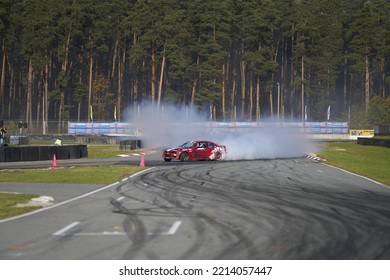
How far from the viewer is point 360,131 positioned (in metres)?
86.0

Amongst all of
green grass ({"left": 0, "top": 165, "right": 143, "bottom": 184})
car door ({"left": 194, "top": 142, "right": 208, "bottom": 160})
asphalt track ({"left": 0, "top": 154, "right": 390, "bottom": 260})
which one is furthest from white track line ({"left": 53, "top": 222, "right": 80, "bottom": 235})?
car door ({"left": 194, "top": 142, "right": 208, "bottom": 160})

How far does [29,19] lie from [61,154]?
7393 cm

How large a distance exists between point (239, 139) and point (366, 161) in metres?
13.4

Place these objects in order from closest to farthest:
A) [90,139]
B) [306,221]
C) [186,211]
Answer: [306,221] → [186,211] → [90,139]

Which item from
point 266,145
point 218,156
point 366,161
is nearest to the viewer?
point 218,156

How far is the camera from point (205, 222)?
45.2 ft

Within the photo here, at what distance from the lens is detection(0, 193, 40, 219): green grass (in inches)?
612

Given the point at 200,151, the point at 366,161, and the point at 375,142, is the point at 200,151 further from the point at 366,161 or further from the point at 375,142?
the point at 375,142

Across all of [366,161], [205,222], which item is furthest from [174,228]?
[366,161]

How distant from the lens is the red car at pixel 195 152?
124 ft

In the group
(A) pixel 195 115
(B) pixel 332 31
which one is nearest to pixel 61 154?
(A) pixel 195 115

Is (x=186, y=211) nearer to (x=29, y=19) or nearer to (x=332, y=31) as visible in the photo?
(x=29, y=19)

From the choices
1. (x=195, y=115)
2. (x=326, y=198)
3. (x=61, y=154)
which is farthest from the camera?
(x=195, y=115)

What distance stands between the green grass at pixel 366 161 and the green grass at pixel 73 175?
11.9 m
